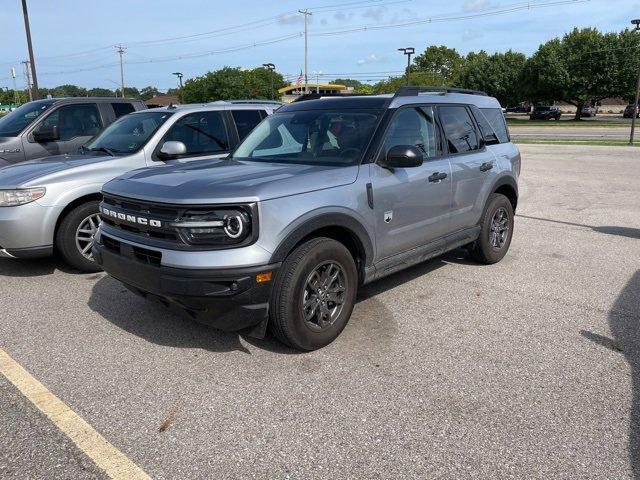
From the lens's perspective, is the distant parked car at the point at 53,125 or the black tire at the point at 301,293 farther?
the distant parked car at the point at 53,125

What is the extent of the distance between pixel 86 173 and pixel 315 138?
2651mm

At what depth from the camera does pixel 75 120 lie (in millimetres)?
8227

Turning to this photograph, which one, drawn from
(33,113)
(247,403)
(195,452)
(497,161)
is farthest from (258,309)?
(33,113)

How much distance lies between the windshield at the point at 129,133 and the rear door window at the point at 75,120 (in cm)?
178

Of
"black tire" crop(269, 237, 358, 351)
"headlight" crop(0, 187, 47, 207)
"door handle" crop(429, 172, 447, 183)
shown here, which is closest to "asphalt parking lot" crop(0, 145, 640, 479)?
"black tire" crop(269, 237, 358, 351)

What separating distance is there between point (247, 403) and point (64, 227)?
3.29 m

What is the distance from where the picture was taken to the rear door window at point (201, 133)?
6.39 m

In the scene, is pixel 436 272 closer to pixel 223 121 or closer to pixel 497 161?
pixel 497 161

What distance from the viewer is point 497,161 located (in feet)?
18.9

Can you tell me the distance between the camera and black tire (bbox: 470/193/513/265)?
568cm

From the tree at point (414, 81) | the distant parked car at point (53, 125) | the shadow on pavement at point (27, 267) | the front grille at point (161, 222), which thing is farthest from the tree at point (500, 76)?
the front grille at point (161, 222)

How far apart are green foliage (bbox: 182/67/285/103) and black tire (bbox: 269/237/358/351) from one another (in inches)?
2591

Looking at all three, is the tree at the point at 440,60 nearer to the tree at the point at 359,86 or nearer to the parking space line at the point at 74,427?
the tree at the point at 359,86

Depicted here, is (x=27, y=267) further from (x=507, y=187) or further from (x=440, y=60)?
(x=440, y=60)
